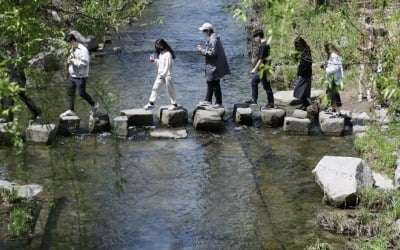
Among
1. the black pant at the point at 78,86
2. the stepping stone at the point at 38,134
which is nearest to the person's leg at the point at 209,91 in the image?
the black pant at the point at 78,86

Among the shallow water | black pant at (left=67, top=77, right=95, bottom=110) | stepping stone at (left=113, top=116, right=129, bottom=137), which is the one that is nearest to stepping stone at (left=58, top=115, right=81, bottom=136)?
the shallow water

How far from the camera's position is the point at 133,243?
8586 mm

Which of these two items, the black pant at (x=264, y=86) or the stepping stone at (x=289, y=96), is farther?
the stepping stone at (x=289, y=96)

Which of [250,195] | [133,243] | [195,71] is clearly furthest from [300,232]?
[195,71]

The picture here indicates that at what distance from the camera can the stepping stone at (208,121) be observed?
12.9m

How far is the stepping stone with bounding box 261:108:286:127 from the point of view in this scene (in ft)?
43.5

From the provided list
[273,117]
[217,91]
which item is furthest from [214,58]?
[273,117]

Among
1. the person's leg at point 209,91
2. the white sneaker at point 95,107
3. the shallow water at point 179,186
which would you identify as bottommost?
the shallow water at point 179,186

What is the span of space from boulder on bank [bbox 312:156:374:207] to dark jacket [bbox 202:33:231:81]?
3.99m

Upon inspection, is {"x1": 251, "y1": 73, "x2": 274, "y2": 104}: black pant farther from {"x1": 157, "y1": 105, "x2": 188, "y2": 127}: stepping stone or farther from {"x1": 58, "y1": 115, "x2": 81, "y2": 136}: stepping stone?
{"x1": 58, "y1": 115, "x2": 81, "y2": 136}: stepping stone

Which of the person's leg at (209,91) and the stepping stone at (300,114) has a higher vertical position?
the person's leg at (209,91)

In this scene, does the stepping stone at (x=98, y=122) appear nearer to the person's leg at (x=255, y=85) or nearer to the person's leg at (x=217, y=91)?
the person's leg at (x=217, y=91)

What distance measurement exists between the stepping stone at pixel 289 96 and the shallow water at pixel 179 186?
1.18ft

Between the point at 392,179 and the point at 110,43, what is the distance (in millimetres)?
13347
